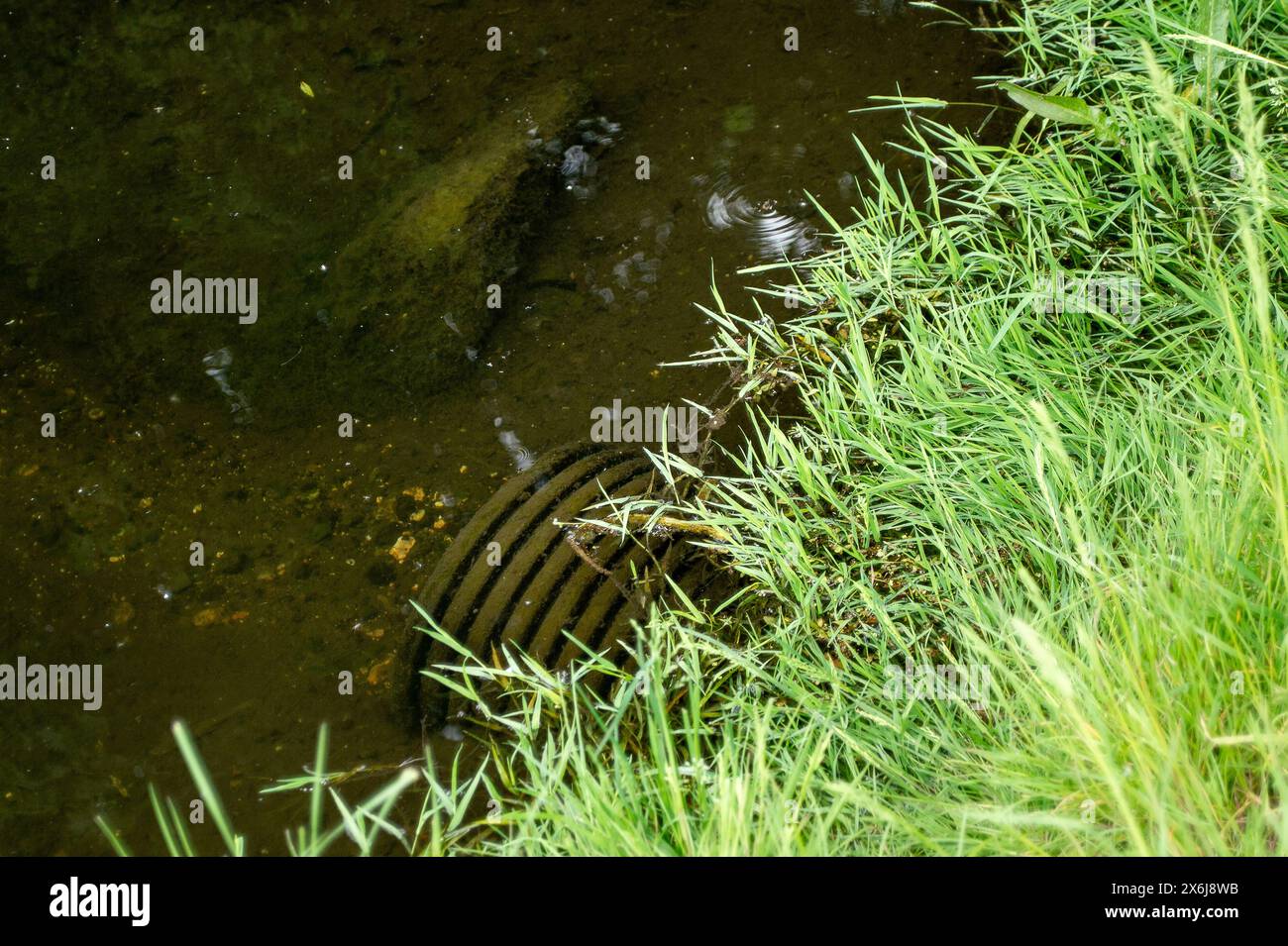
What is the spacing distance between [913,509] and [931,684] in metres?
0.52

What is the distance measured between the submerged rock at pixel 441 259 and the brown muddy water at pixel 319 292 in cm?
1

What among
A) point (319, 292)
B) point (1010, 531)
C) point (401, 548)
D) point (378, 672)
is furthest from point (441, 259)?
point (1010, 531)

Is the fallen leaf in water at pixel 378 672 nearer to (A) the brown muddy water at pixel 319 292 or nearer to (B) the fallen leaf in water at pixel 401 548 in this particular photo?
(A) the brown muddy water at pixel 319 292

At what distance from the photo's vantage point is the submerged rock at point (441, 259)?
307 centimetres

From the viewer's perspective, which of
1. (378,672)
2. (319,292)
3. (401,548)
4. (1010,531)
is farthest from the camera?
(319,292)

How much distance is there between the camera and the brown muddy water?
269 cm

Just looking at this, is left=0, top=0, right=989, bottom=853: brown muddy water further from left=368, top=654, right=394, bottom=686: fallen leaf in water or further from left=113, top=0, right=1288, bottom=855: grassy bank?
left=113, top=0, right=1288, bottom=855: grassy bank

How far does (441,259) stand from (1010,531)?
81.9 inches

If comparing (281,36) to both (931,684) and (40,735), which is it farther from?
(931,684)

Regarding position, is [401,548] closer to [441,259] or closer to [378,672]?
[378,672]

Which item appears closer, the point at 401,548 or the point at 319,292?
the point at 401,548

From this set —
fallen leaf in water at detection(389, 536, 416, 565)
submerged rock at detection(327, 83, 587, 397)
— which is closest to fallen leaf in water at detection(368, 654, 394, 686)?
fallen leaf in water at detection(389, 536, 416, 565)

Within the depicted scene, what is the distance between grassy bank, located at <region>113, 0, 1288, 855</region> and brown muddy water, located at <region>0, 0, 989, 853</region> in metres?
0.40

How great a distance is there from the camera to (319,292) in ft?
10.4
